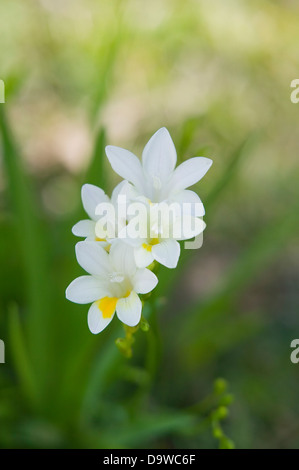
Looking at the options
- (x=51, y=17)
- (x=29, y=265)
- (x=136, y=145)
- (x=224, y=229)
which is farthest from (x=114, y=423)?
(x=51, y=17)

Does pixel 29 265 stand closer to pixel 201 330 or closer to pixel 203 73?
pixel 201 330

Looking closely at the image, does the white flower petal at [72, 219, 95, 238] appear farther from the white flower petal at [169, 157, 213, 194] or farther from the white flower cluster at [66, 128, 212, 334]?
the white flower petal at [169, 157, 213, 194]

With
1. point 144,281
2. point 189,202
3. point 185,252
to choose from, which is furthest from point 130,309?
point 185,252

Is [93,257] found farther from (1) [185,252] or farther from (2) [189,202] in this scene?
(1) [185,252]

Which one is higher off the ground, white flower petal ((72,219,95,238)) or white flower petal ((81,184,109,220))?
white flower petal ((81,184,109,220))

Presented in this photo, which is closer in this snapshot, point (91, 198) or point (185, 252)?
point (91, 198)

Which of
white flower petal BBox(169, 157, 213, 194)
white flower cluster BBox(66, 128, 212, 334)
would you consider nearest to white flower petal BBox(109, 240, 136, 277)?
white flower cluster BBox(66, 128, 212, 334)
